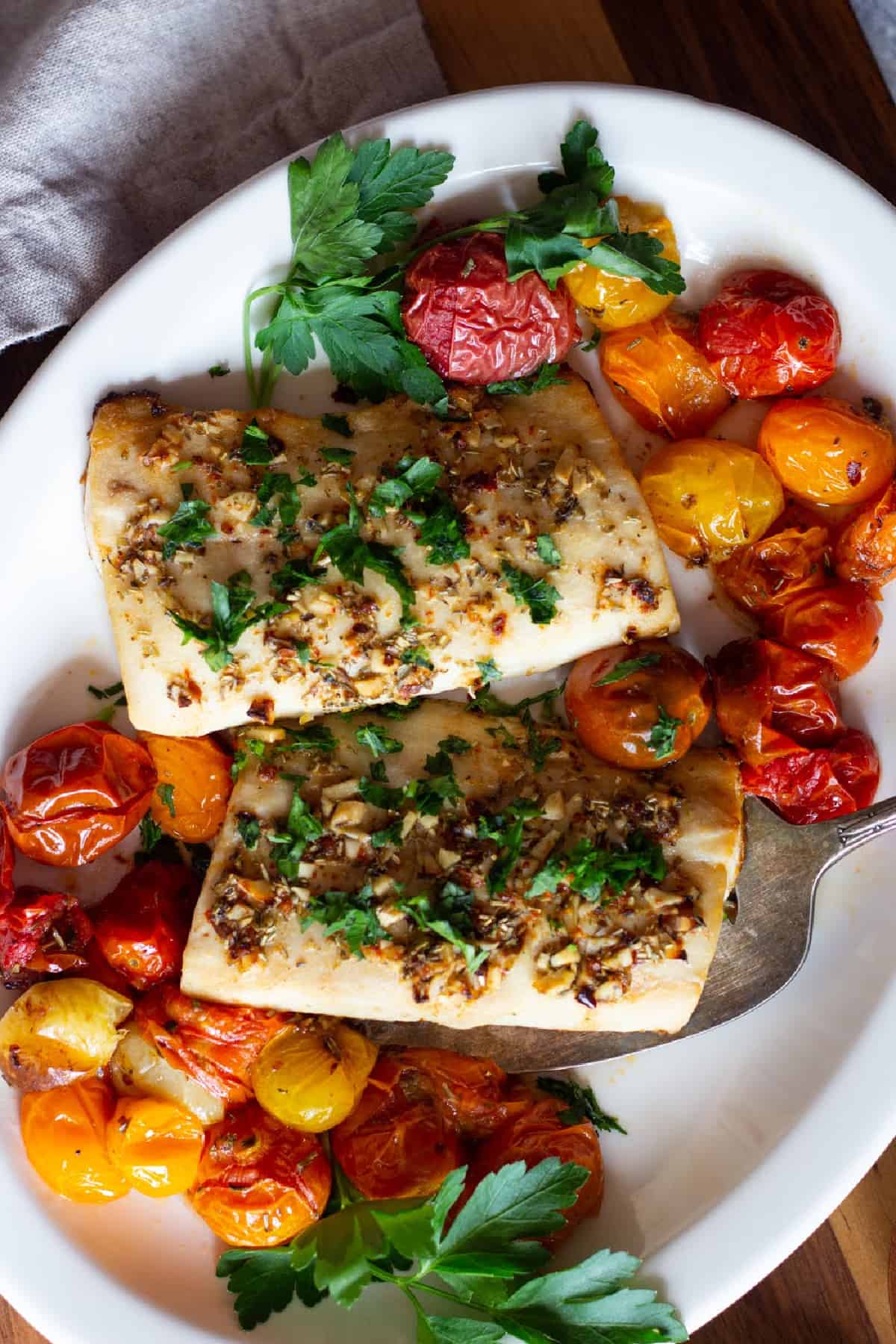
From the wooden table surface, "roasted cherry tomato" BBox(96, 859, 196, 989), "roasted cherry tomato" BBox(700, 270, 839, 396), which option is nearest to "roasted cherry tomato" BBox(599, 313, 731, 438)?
"roasted cherry tomato" BBox(700, 270, 839, 396)

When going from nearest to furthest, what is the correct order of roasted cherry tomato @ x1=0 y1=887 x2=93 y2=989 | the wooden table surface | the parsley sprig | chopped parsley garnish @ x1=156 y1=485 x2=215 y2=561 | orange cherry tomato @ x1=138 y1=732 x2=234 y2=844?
the parsley sprig, chopped parsley garnish @ x1=156 y1=485 x2=215 y2=561, roasted cherry tomato @ x1=0 y1=887 x2=93 y2=989, orange cherry tomato @ x1=138 y1=732 x2=234 y2=844, the wooden table surface

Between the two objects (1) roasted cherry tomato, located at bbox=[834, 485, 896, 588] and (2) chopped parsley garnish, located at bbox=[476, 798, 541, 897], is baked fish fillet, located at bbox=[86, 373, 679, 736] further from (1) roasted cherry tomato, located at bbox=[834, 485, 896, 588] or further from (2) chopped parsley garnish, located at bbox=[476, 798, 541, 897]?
(1) roasted cherry tomato, located at bbox=[834, 485, 896, 588]

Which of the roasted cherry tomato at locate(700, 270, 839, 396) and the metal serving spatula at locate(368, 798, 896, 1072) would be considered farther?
the metal serving spatula at locate(368, 798, 896, 1072)

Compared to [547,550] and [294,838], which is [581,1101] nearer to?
[294,838]

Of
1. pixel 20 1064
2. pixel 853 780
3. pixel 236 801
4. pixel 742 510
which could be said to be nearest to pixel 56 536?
pixel 236 801

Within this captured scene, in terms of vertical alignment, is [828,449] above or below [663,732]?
above

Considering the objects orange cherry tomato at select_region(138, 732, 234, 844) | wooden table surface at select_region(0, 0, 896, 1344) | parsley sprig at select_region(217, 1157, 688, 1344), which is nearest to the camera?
parsley sprig at select_region(217, 1157, 688, 1344)

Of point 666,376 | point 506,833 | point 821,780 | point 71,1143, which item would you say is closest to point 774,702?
point 821,780
